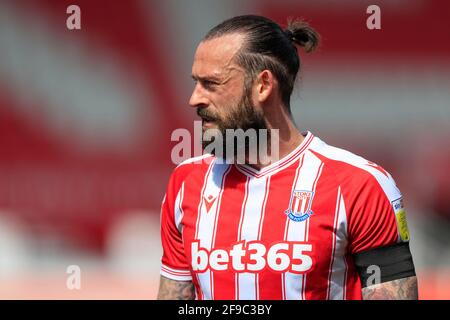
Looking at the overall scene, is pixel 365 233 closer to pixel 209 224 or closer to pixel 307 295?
pixel 307 295

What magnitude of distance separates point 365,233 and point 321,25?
188 inches

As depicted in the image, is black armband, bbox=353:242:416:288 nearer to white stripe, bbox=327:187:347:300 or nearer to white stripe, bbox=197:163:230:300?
white stripe, bbox=327:187:347:300

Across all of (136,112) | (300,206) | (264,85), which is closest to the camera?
(300,206)

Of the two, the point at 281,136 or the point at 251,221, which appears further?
the point at 281,136

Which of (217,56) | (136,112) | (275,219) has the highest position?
(217,56)

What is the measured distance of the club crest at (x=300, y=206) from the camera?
8.70 feet

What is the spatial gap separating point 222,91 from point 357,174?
1.76 ft

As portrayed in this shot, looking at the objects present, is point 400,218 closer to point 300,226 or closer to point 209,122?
point 300,226

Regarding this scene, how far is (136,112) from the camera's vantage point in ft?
23.5

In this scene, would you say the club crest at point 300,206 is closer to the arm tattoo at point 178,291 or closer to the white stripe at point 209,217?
the white stripe at point 209,217

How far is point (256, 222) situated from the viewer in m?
2.69

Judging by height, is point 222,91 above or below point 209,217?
above

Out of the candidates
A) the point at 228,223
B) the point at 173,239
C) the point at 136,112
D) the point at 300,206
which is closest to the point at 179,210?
the point at 173,239

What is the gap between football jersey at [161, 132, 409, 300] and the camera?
8.50ft
